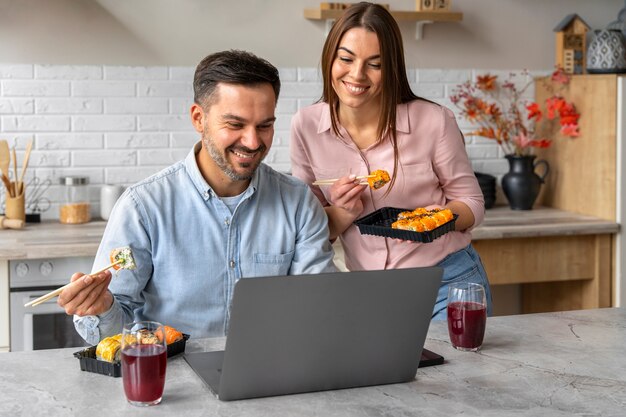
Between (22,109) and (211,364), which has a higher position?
(22,109)

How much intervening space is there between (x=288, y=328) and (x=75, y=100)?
2.72 m

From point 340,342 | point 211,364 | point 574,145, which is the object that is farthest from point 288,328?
point 574,145

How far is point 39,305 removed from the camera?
348cm

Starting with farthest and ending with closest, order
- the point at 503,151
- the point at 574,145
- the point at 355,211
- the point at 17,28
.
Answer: the point at 503,151
the point at 574,145
the point at 17,28
the point at 355,211

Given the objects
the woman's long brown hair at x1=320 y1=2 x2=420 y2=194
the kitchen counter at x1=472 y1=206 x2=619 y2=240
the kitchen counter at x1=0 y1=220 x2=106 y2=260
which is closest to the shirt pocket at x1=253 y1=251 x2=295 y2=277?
the woman's long brown hair at x1=320 y1=2 x2=420 y2=194

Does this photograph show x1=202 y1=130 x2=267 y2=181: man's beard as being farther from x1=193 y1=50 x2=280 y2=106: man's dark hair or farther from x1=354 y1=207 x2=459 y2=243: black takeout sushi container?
x1=354 y1=207 x2=459 y2=243: black takeout sushi container

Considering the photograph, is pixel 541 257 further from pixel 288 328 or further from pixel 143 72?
pixel 288 328

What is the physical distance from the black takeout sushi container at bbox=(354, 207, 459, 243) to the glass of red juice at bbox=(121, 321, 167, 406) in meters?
1.00

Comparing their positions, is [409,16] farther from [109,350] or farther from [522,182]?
[109,350]

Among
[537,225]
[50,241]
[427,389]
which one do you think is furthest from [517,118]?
[427,389]

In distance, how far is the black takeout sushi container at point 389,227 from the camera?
2461mm

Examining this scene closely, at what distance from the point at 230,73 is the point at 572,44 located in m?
2.84

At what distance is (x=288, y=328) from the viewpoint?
164 centimetres

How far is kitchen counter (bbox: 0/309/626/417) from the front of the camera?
163 cm
